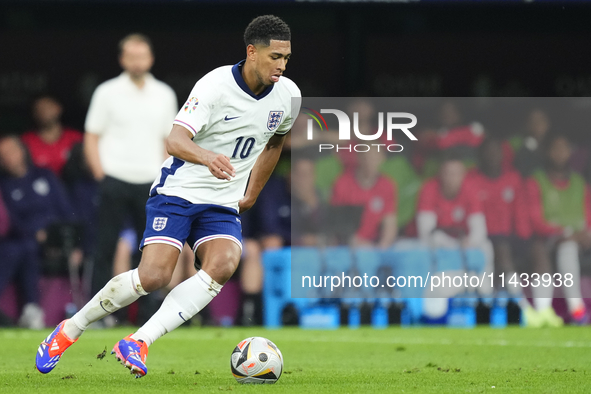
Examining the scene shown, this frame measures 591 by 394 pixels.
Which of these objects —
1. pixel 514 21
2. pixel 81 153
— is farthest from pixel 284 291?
pixel 514 21

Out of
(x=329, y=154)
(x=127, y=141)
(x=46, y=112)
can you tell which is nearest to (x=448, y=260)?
(x=329, y=154)

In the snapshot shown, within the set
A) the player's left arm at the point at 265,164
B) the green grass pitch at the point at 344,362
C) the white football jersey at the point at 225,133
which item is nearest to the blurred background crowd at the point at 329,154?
the green grass pitch at the point at 344,362

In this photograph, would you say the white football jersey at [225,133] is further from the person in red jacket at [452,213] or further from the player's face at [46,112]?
the player's face at [46,112]

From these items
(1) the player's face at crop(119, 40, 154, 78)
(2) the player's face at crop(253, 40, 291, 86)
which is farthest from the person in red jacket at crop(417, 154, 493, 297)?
(2) the player's face at crop(253, 40, 291, 86)

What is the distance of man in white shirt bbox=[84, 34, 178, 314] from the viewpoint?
9055 millimetres

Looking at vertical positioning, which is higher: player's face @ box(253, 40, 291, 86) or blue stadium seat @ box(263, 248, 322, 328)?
player's face @ box(253, 40, 291, 86)

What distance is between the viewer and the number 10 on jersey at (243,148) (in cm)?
569

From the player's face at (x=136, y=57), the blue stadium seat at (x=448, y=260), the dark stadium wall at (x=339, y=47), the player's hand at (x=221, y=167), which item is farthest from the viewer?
the dark stadium wall at (x=339, y=47)

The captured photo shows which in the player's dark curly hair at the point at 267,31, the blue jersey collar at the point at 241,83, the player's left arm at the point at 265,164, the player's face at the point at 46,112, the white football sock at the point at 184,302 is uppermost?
the player's face at the point at 46,112

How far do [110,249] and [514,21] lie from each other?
5337mm

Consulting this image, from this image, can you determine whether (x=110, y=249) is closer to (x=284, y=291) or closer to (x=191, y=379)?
(x=284, y=291)

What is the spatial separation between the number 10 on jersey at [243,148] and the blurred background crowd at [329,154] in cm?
347

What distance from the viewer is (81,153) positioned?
10305 mm

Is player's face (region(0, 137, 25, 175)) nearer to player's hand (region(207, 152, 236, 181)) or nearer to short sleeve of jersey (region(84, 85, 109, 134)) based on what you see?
short sleeve of jersey (region(84, 85, 109, 134))
